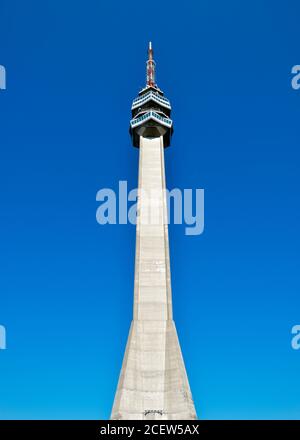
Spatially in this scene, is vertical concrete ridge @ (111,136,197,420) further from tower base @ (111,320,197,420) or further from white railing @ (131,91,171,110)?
white railing @ (131,91,171,110)

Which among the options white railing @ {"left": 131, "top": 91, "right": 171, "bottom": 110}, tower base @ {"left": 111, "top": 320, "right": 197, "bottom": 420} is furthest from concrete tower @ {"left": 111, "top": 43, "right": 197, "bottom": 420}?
white railing @ {"left": 131, "top": 91, "right": 171, "bottom": 110}

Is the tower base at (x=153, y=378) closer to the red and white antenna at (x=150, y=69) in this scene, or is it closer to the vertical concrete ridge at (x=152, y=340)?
the vertical concrete ridge at (x=152, y=340)

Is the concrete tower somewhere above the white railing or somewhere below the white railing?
below

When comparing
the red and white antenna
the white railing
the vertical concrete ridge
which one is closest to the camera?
the vertical concrete ridge

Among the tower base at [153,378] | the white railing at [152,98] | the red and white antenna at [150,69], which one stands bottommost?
the tower base at [153,378]

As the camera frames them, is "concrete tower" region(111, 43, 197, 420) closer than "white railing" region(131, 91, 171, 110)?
Yes

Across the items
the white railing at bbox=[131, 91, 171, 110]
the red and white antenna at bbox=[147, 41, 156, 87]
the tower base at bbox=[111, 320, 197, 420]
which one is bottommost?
the tower base at bbox=[111, 320, 197, 420]

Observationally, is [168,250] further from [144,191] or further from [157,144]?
[157,144]

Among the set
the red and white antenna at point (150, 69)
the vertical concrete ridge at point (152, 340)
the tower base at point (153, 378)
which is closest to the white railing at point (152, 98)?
the red and white antenna at point (150, 69)
